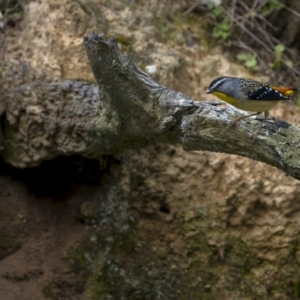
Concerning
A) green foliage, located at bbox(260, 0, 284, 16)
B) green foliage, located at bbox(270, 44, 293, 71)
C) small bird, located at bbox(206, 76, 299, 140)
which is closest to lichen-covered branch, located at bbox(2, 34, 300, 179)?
small bird, located at bbox(206, 76, 299, 140)

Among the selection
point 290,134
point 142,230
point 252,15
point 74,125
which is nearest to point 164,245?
point 142,230

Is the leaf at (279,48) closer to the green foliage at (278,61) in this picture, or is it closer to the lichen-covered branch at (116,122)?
the green foliage at (278,61)

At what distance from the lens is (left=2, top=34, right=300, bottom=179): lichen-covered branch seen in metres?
2.10

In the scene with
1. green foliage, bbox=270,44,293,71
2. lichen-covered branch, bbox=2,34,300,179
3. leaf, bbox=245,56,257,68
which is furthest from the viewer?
green foliage, bbox=270,44,293,71

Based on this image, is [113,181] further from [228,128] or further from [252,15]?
[252,15]

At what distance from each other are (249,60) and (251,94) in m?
1.77

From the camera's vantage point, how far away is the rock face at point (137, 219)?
3.06m

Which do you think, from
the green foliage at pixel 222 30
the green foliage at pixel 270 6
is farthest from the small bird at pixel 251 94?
the green foliage at pixel 270 6

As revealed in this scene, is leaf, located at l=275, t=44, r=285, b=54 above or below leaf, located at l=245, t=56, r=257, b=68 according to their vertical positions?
above

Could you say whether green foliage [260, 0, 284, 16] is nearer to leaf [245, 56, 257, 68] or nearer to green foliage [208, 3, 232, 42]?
green foliage [208, 3, 232, 42]

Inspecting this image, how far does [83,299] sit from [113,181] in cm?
69

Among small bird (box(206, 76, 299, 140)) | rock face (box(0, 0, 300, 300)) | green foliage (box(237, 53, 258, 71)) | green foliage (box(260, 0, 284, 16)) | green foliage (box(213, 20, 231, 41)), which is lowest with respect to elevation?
rock face (box(0, 0, 300, 300))

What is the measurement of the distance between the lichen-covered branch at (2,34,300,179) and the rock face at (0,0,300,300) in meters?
0.06

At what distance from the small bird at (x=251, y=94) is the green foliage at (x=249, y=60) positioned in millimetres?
1632
